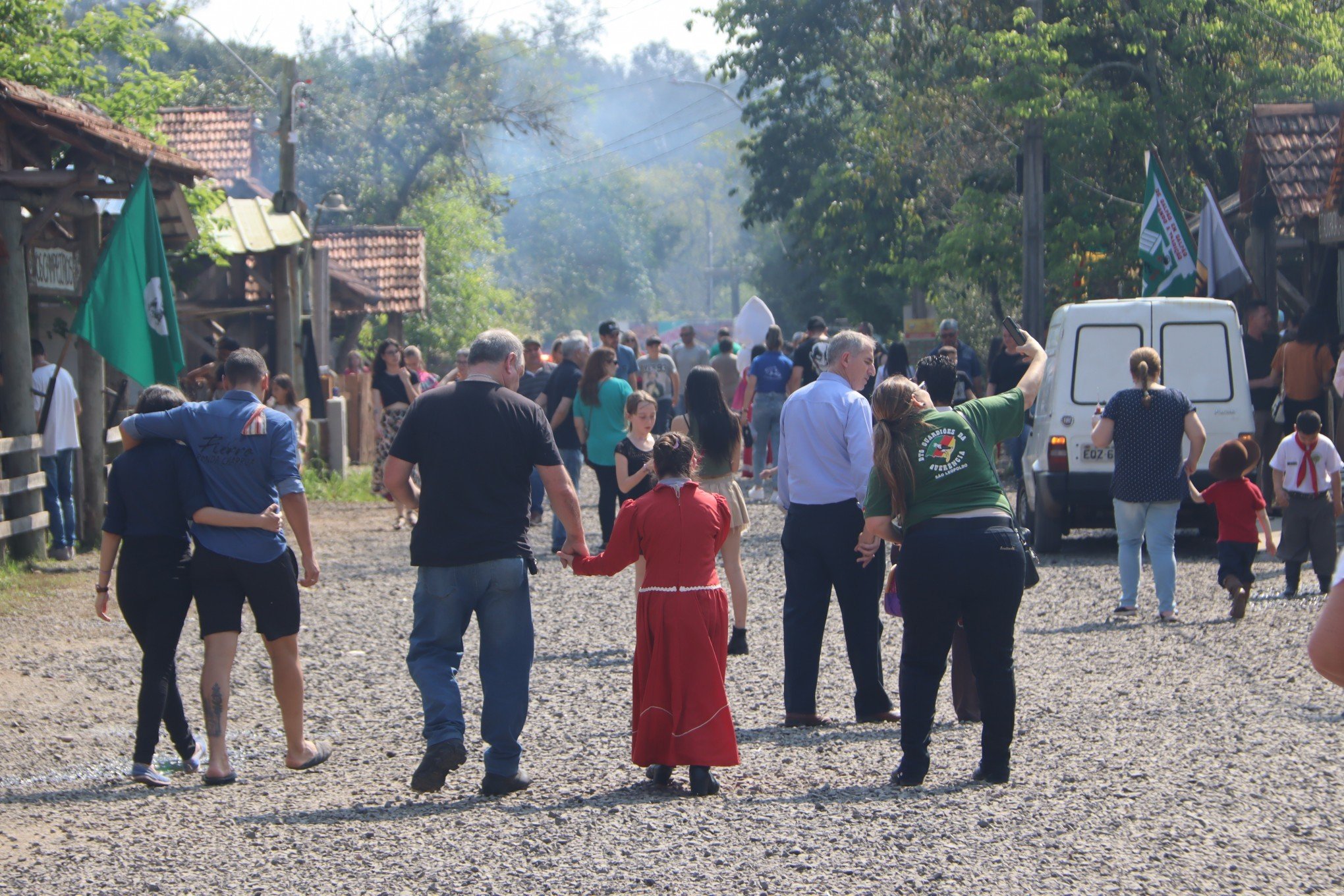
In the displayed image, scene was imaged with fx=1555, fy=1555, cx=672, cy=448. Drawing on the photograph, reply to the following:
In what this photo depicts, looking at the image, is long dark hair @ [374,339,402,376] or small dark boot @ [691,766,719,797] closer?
small dark boot @ [691,766,719,797]

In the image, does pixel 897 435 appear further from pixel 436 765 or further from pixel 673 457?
pixel 436 765

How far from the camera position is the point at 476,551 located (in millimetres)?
5980

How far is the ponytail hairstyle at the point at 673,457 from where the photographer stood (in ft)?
20.3

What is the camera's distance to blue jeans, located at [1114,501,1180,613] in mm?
9797

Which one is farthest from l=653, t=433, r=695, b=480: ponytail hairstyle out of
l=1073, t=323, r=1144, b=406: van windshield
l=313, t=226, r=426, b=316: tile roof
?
l=313, t=226, r=426, b=316: tile roof

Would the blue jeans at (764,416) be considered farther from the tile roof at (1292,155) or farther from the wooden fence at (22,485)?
the wooden fence at (22,485)

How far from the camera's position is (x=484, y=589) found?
238 inches

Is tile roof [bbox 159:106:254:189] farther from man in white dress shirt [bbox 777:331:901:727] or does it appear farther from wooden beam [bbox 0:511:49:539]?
man in white dress shirt [bbox 777:331:901:727]

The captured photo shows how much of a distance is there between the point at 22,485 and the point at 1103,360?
29.5ft

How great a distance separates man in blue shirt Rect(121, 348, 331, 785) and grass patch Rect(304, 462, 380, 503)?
1301cm

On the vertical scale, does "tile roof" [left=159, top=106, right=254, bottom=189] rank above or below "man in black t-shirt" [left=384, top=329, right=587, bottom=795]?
above

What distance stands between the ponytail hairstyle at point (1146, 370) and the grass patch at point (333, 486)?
11698 mm

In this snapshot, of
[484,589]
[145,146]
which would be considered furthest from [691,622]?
[145,146]

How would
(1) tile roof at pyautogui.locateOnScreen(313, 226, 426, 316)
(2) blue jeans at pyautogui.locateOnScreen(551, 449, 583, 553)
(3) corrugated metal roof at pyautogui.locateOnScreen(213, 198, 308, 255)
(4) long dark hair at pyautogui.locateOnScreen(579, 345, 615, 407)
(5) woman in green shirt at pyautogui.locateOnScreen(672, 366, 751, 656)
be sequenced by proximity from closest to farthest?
(5) woman in green shirt at pyautogui.locateOnScreen(672, 366, 751, 656), (4) long dark hair at pyautogui.locateOnScreen(579, 345, 615, 407), (2) blue jeans at pyautogui.locateOnScreen(551, 449, 583, 553), (3) corrugated metal roof at pyautogui.locateOnScreen(213, 198, 308, 255), (1) tile roof at pyautogui.locateOnScreen(313, 226, 426, 316)
